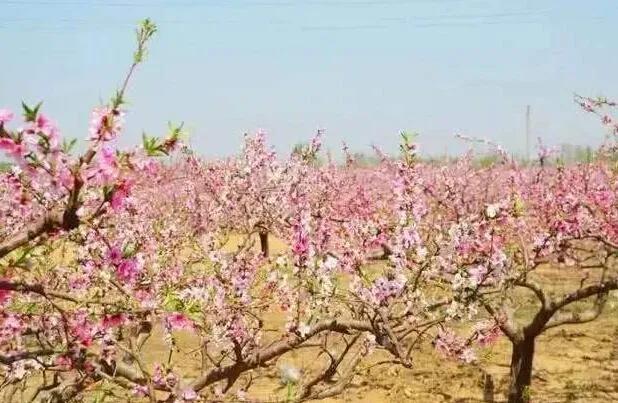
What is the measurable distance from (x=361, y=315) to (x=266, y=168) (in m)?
8.55

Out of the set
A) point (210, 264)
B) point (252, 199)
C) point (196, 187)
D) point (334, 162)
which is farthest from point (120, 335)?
point (334, 162)

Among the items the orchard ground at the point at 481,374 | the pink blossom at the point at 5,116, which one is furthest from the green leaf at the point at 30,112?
the orchard ground at the point at 481,374

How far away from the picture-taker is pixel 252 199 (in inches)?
522

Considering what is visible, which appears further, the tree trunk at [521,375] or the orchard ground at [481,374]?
the orchard ground at [481,374]

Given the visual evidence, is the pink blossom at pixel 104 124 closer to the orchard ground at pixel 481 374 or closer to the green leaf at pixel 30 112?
the green leaf at pixel 30 112

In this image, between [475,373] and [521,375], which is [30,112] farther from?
[475,373]

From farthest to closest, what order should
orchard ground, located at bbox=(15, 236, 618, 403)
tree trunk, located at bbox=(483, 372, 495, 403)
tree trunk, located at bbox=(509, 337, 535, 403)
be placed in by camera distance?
1. orchard ground, located at bbox=(15, 236, 618, 403)
2. tree trunk, located at bbox=(483, 372, 495, 403)
3. tree trunk, located at bbox=(509, 337, 535, 403)

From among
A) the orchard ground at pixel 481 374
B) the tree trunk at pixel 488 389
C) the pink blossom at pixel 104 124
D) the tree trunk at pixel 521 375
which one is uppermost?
the pink blossom at pixel 104 124

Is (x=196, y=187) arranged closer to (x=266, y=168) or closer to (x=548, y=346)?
(x=266, y=168)

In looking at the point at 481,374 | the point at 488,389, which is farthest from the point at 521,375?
the point at 481,374

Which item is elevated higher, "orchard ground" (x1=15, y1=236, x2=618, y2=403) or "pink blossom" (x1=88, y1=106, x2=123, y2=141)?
"pink blossom" (x1=88, y1=106, x2=123, y2=141)

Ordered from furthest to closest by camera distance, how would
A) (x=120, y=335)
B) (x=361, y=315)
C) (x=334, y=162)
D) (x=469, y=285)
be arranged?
(x=334, y=162) < (x=120, y=335) < (x=361, y=315) < (x=469, y=285)

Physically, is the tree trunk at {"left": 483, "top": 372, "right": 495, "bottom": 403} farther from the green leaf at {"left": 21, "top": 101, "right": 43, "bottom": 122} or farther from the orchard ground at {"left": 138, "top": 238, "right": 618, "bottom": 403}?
the green leaf at {"left": 21, "top": 101, "right": 43, "bottom": 122}

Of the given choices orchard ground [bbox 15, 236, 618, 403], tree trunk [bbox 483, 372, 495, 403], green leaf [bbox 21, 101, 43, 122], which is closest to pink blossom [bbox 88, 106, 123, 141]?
green leaf [bbox 21, 101, 43, 122]
